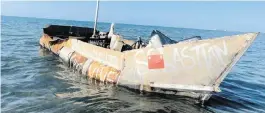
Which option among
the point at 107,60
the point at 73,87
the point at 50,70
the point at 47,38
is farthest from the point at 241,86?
the point at 47,38

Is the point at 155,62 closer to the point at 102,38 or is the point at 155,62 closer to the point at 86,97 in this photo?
the point at 86,97

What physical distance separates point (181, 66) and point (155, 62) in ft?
2.85

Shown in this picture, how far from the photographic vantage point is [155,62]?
10375 mm

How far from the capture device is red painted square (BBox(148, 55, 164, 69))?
33.7ft

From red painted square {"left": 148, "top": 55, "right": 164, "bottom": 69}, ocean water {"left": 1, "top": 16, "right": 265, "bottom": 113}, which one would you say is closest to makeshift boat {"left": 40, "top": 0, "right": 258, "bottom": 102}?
red painted square {"left": 148, "top": 55, "right": 164, "bottom": 69}

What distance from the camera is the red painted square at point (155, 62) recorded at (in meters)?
10.3

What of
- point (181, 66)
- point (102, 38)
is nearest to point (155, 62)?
point (181, 66)

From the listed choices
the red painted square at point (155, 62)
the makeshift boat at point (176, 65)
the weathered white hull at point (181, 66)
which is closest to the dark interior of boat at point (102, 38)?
the makeshift boat at point (176, 65)

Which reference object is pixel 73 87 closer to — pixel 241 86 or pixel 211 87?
pixel 211 87

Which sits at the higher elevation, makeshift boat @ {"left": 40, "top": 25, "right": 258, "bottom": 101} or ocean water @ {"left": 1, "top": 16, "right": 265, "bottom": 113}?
makeshift boat @ {"left": 40, "top": 25, "right": 258, "bottom": 101}

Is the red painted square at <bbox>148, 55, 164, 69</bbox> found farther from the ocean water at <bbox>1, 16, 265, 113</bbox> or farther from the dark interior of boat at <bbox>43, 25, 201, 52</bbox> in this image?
the ocean water at <bbox>1, 16, 265, 113</bbox>

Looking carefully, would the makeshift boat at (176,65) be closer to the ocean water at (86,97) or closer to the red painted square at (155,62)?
the red painted square at (155,62)

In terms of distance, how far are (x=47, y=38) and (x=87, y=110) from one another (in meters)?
12.6

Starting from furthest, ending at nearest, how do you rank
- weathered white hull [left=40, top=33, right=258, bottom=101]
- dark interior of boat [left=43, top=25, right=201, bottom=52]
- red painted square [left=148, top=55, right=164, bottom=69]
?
dark interior of boat [left=43, top=25, right=201, bottom=52]
red painted square [left=148, top=55, right=164, bottom=69]
weathered white hull [left=40, top=33, right=258, bottom=101]
